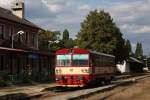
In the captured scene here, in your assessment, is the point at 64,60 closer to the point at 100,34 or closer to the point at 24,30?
the point at 24,30

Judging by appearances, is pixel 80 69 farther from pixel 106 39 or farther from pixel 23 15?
pixel 106 39

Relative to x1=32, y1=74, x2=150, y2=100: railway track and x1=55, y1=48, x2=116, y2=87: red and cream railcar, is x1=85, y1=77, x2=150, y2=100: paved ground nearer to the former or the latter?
x1=32, y1=74, x2=150, y2=100: railway track

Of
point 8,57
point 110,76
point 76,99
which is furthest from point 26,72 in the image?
point 76,99

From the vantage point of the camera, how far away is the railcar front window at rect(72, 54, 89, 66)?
103 ft

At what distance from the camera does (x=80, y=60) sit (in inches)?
1241

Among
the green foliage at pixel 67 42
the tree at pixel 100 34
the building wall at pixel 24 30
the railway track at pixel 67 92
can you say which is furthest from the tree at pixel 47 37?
the railway track at pixel 67 92

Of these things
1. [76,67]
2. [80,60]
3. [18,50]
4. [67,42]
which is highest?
[67,42]

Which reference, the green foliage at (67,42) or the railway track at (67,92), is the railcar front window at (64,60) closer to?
the railway track at (67,92)

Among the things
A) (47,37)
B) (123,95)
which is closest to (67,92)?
(123,95)

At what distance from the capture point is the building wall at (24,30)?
153 ft

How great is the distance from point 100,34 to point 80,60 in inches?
1372

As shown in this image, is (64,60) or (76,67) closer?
(76,67)

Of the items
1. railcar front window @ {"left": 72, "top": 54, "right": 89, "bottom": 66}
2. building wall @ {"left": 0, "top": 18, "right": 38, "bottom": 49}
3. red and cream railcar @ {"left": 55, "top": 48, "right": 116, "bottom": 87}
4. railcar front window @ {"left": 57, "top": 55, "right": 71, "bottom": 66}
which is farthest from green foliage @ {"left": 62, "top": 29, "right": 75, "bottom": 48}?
railcar front window @ {"left": 72, "top": 54, "right": 89, "bottom": 66}

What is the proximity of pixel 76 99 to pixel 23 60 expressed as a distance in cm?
2724
